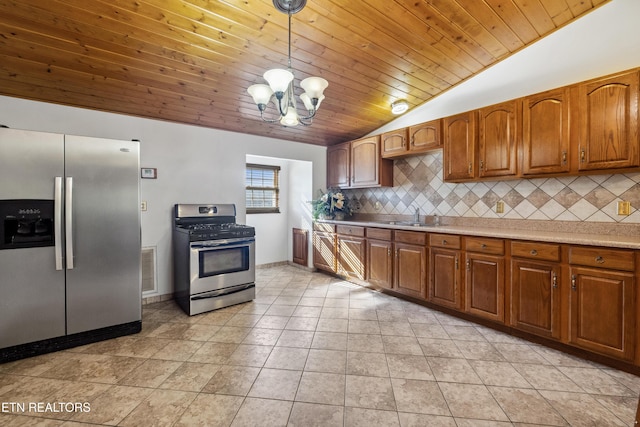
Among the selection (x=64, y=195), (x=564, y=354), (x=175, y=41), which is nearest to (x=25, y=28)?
(x=175, y=41)

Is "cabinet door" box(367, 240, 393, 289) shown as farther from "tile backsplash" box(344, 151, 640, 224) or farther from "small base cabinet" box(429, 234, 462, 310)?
"tile backsplash" box(344, 151, 640, 224)

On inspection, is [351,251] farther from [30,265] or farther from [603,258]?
[30,265]

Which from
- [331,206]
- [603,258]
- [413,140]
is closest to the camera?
[603,258]

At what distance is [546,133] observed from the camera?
8.13 ft

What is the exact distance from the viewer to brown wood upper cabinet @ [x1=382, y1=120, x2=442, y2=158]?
3.30 metres

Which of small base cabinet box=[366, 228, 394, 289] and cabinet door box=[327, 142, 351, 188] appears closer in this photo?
small base cabinet box=[366, 228, 394, 289]

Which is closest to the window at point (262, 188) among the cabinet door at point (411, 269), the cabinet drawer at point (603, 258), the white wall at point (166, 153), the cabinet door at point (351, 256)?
the white wall at point (166, 153)

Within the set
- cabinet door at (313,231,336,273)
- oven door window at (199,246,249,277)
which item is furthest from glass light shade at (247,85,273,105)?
cabinet door at (313,231,336,273)

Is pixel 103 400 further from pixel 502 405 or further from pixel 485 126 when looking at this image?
pixel 485 126

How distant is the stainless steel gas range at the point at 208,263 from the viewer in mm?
3000

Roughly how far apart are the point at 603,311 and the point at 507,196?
4.41ft

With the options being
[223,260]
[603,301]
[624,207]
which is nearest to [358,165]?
[223,260]

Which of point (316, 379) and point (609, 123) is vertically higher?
point (609, 123)

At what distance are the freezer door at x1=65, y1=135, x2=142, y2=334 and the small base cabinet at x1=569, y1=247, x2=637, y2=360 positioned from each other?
3.74 m
